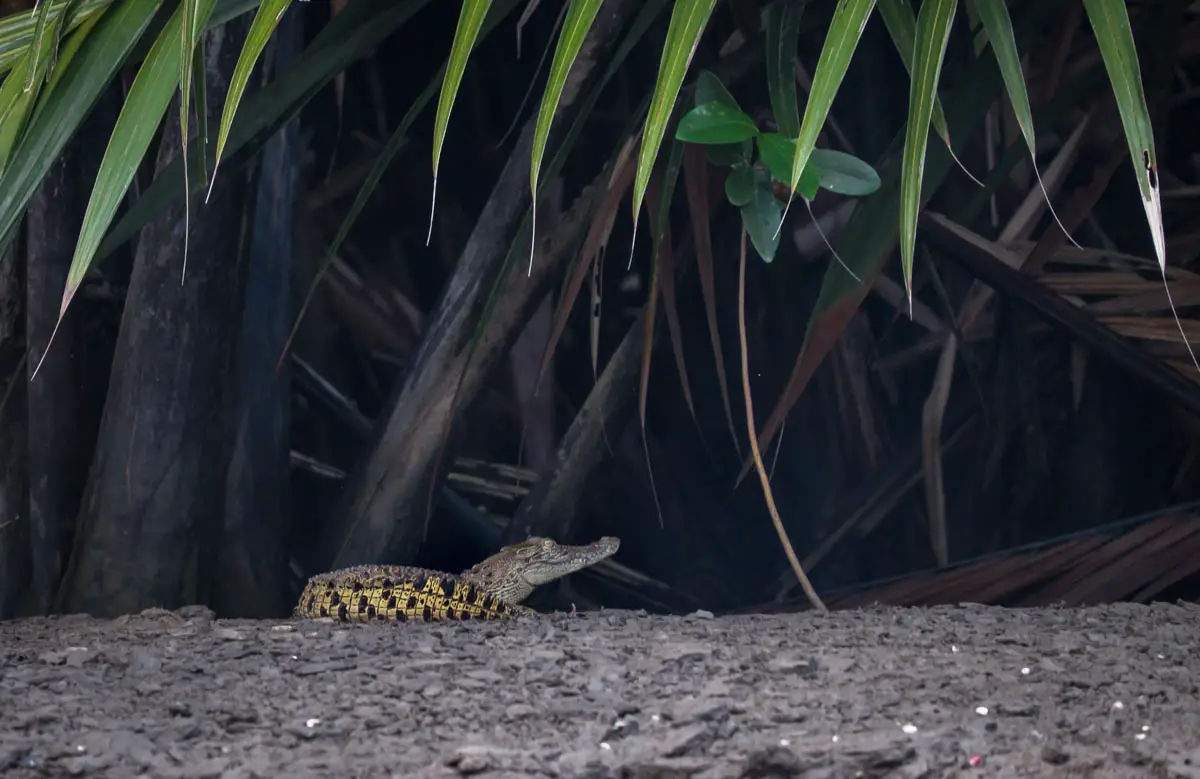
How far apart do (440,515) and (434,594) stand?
1.37 m

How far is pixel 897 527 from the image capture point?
6418 millimetres

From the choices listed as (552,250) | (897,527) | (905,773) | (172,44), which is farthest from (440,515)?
(905,773)

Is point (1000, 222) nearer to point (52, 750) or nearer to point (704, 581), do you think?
point (704, 581)

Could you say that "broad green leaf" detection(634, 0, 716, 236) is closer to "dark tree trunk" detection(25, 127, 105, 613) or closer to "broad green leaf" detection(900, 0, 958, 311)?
"broad green leaf" detection(900, 0, 958, 311)

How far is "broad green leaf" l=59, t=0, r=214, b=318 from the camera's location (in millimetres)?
2381

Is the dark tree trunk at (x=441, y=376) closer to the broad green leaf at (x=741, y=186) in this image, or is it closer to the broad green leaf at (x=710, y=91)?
the broad green leaf at (x=710, y=91)

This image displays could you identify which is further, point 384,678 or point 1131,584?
point 1131,584

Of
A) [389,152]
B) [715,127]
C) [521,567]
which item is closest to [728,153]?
[715,127]

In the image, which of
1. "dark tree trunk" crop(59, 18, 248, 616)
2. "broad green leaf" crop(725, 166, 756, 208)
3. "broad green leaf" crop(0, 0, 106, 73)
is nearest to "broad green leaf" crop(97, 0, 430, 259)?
"dark tree trunk" crop(59, 18, 248, 616)

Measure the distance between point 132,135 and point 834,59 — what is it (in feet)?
4.26

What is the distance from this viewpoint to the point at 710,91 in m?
3.42

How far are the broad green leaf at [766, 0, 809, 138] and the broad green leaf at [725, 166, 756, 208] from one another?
132 mm

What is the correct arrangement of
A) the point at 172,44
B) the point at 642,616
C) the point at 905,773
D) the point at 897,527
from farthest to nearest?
the point at 897,527, the point at 642,616, the point at 172,44, the point at 905,773

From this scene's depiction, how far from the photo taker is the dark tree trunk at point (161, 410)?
13.0 ft
